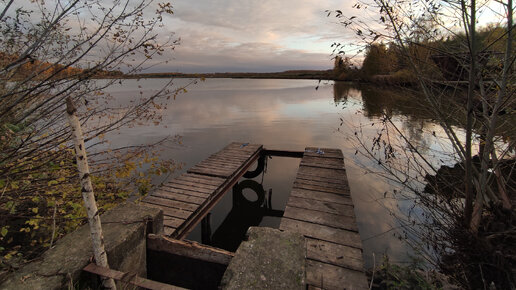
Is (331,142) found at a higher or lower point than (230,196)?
higher

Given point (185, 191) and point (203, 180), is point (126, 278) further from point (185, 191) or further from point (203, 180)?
point (203, 180)

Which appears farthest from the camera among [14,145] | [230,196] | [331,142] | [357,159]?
[331,142]

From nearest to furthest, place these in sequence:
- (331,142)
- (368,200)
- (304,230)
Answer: (304,230), (368,200), (331,142)

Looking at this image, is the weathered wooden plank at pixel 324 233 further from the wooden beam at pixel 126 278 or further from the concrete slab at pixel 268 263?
the wooden beam at pixel 126 278

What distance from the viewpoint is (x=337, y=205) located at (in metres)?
5.49

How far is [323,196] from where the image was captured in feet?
19.6

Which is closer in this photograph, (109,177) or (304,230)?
(304,230)

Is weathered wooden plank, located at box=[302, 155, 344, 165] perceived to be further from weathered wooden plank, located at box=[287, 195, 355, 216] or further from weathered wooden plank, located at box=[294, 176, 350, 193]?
weathered wooden plank, located at box=[287, 195, 355, 216]

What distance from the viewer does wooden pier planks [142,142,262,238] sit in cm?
495

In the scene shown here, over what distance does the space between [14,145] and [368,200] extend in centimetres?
980

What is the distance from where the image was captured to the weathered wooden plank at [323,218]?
4.64 metres

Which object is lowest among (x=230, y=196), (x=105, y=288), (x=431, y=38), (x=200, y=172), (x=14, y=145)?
(x=230, y=196)

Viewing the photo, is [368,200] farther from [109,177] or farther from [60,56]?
[60,56]

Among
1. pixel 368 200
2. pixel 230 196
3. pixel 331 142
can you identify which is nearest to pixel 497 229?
pixel 368 200
